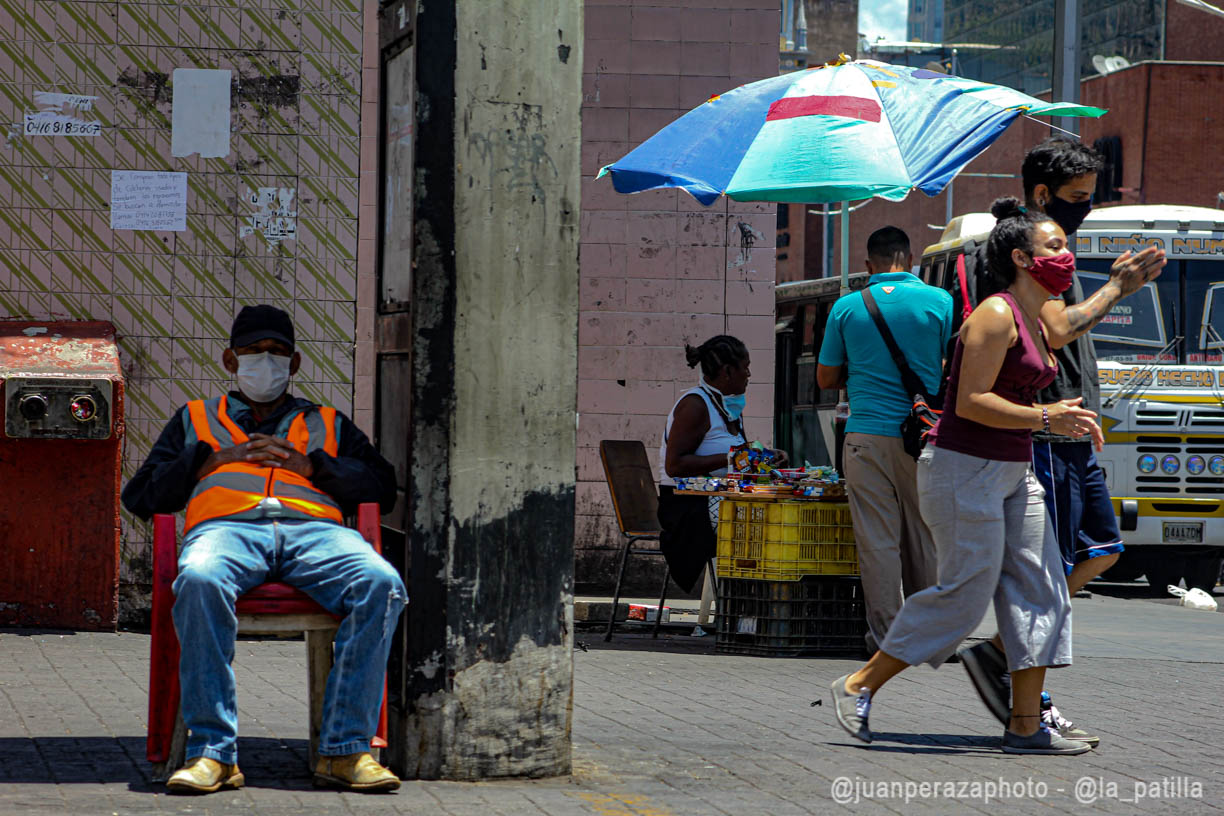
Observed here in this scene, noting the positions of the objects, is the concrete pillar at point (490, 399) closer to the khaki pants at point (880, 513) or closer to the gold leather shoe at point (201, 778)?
the gold leather shoe at point (201, 778)

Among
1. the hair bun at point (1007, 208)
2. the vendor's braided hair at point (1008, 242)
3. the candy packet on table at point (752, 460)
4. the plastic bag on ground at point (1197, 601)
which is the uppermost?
the hair bun at point (1007, 208)

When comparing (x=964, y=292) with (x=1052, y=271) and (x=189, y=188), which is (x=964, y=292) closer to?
(x=1052, y=271)

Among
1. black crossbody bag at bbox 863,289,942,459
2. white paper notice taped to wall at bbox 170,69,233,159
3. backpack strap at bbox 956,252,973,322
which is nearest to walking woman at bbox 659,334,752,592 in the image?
black crossbody bag at bbox 863,289,942,459

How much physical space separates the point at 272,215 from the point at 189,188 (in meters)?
0.44

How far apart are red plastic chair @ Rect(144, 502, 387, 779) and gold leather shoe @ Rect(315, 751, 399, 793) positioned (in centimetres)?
8

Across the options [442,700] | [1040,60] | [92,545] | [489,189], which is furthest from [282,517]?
[1040,60]

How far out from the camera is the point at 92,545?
8.20 m

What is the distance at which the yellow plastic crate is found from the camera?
831 cm

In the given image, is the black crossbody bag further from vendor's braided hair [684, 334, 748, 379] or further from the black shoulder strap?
vendor's braided hair [684, 334, 748, 379]

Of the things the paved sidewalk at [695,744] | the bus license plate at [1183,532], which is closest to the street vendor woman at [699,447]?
→ the paved sidewalk at [695,744]

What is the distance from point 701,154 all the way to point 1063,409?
3.21 meters

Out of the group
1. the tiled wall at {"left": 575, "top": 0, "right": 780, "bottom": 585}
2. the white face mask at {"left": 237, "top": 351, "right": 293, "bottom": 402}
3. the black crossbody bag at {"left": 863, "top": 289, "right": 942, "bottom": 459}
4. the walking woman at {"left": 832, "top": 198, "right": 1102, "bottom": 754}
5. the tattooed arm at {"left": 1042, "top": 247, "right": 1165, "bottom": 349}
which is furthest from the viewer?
the tiled wall at {"left": 575, "top": 0, "right": 780, "bottom": 585}

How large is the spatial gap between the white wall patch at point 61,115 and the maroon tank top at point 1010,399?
489cm

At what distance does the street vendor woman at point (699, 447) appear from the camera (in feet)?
29.2
